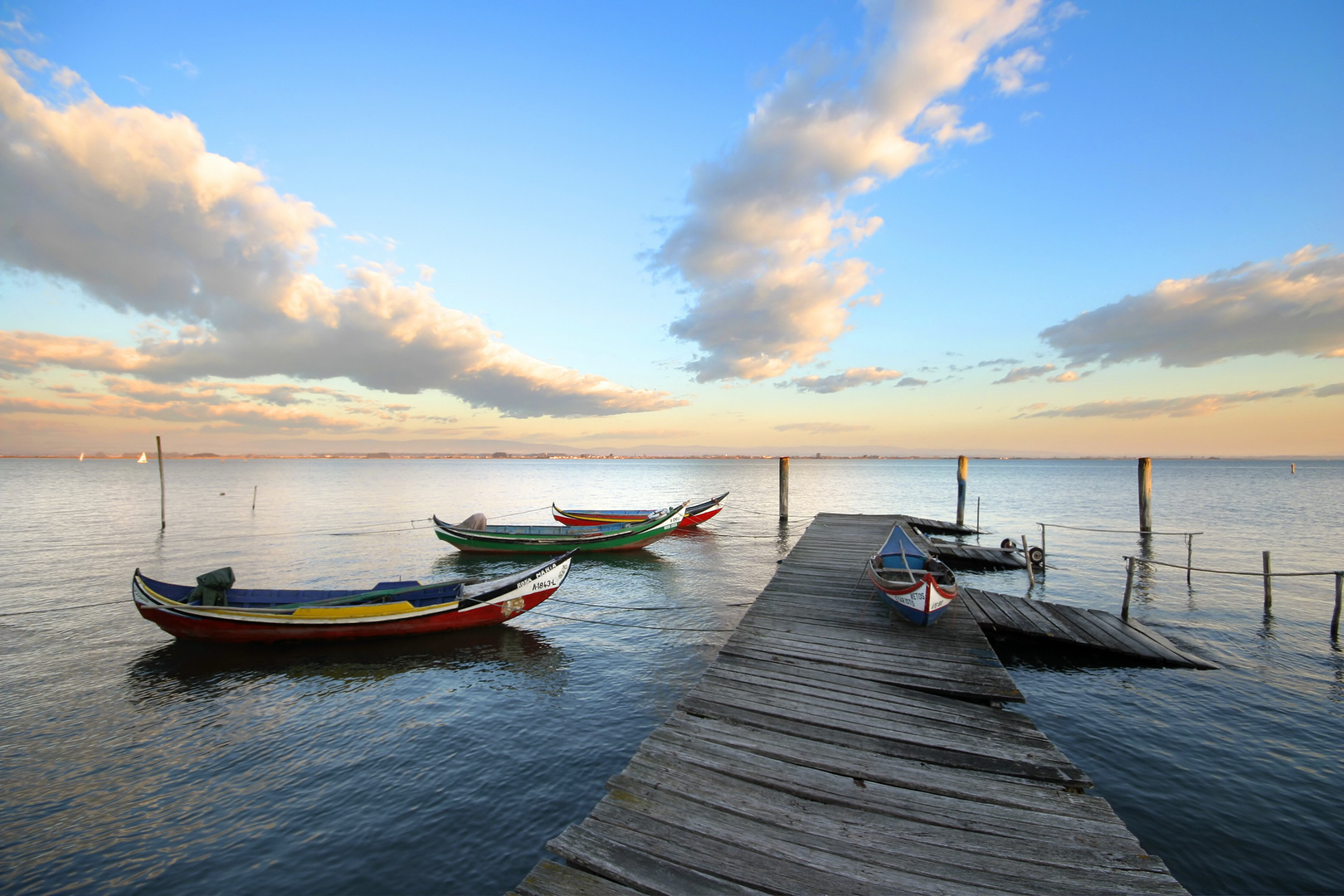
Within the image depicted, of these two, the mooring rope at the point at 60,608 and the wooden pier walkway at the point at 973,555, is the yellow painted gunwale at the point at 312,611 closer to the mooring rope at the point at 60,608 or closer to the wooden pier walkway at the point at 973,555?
the mooring rope at the point at 60,608

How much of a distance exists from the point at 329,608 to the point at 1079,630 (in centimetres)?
1979

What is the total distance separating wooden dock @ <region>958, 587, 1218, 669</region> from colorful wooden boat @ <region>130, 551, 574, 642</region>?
12.7 metres

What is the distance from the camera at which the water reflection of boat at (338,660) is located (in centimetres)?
1230

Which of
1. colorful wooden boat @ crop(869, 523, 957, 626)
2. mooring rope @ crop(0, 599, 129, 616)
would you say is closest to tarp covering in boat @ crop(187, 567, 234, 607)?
mooring rope @ crop(0, 599, 129, 616)

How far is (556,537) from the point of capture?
90.0 feet

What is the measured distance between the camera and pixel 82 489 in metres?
74.2

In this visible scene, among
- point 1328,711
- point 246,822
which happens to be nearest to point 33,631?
point 246,822

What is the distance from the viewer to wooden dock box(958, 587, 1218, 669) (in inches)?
490

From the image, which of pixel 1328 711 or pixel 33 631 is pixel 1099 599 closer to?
pixel 1328 711

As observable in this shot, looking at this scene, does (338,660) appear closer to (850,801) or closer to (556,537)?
(850,801)

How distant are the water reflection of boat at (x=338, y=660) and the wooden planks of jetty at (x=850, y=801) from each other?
6.47 meters

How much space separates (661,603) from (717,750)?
41.0ft

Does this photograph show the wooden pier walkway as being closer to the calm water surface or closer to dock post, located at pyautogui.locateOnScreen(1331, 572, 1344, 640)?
the calm water surface

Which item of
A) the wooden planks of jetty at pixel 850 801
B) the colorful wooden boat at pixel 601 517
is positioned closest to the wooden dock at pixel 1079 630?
the wooden planks of jetty at pixel 850 801
